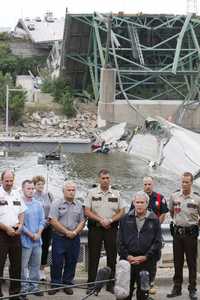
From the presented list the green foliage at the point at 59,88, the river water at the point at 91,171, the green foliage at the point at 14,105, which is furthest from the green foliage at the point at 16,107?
the river water at the point at 91,171

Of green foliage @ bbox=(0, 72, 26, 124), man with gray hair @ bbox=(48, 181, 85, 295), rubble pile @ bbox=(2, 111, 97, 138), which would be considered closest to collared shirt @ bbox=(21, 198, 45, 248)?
man with gray hair @ bbox=(48, 181, 85, 295)

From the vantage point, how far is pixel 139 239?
6113 millimetres

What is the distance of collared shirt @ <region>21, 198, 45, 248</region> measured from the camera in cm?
679

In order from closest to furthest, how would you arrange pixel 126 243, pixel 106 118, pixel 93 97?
1. pixel 126 243
2. pixel 106 118
3. pixel 93 97

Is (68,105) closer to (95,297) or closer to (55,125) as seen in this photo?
(55,125)

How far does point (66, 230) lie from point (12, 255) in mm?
649

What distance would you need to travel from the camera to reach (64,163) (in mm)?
34281

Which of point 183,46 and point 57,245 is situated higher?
point 183,46

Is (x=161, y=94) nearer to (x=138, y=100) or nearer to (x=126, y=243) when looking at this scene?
(x=138, y=100)

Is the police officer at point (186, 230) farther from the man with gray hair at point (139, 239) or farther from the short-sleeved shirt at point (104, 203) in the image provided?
the man with gray hair at point (139, 239)

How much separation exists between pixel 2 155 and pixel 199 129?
1640 cm

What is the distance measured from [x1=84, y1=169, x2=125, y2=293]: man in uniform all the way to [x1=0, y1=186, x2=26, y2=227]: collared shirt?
0.79 metres

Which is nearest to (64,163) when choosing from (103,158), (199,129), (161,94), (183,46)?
(103,158)

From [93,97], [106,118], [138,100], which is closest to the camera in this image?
[106,118]
